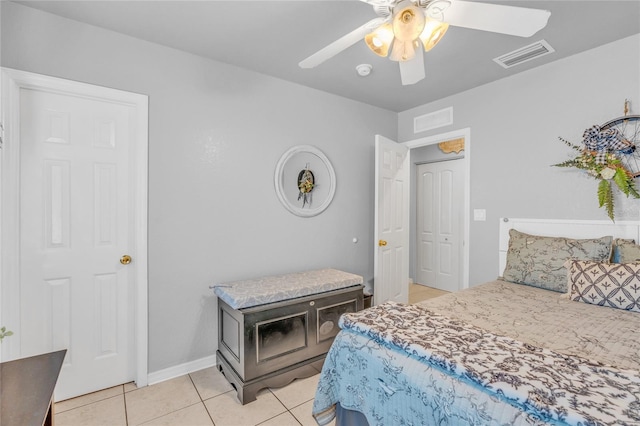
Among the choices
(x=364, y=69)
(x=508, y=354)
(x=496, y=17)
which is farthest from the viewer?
(x=364, y=69)

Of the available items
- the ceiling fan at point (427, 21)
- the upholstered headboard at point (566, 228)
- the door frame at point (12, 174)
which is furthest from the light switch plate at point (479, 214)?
the door frame at point (12, 174)

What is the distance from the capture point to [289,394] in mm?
2152

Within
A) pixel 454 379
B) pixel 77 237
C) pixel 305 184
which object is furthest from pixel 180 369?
pixel 454 379

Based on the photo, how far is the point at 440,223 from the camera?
191 inches

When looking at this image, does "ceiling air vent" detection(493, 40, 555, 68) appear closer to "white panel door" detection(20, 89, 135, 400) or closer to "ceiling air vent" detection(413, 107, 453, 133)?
"ceiling air vent" detection(413, 107, 453, 133)

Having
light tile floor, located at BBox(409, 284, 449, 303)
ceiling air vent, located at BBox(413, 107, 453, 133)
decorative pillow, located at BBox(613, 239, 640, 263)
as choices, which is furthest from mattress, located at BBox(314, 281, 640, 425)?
light tile floor, located at BBox(409, 284, 449, 303)

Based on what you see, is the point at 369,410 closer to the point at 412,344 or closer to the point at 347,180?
the point at 412,344

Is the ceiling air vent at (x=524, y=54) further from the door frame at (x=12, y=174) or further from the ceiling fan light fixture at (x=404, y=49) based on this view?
the door frame at (x=12, y=174)

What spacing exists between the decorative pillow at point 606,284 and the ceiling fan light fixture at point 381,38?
72.7 inches

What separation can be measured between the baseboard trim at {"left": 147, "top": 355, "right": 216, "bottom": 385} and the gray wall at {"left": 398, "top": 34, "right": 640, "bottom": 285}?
8.63 ft

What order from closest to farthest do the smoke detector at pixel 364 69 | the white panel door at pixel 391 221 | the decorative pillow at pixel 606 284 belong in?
the decorative pillow at pixel 606 284, the smoke detector at pixel 364 69, the white panel door at pixel 391 221

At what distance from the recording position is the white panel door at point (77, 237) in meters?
1.92

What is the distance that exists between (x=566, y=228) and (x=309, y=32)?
2.55 m

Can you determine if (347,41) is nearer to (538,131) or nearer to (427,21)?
(427,21)
